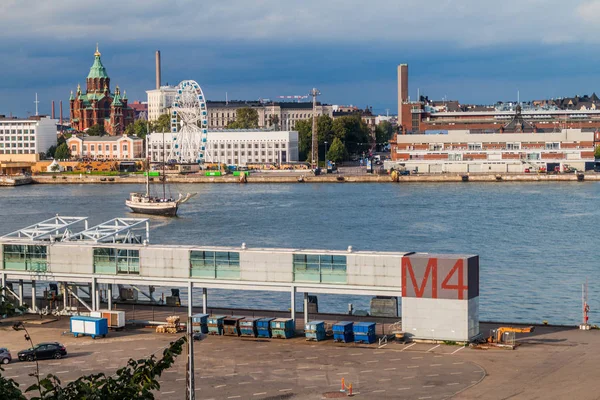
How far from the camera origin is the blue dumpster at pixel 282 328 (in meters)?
24.5

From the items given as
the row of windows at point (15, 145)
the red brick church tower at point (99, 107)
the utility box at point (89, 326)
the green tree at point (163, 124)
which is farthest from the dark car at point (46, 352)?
the red brick church tower at point (99, 107)

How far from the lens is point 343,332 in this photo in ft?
78.1

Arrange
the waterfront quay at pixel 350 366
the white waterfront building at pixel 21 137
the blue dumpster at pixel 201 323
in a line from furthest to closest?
the white waterfront building at pixel 21 137 → the blue dumpster at pixel 201 323 → the waterfront quay at pixel 350 366

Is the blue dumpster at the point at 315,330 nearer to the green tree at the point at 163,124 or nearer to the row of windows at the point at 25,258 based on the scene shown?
the row of windows at the point at 25,258

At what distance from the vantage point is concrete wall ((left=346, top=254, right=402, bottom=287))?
24156mm

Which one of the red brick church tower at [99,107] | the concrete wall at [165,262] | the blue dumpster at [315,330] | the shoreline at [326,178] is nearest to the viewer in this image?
the blue dumpster at [315,330]

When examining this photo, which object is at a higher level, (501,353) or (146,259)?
(146,259)

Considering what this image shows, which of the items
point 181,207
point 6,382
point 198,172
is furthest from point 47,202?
point 6,382

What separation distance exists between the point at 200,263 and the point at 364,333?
15.0 feet

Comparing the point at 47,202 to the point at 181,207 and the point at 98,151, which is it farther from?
the point at 98,151

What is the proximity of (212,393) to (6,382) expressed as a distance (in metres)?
10.4

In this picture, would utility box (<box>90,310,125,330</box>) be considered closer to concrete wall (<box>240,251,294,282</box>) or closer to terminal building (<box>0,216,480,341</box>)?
terminal building (<box>0,216,480,341</box>)

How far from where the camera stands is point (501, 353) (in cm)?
2266

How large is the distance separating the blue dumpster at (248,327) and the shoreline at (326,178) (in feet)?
274
